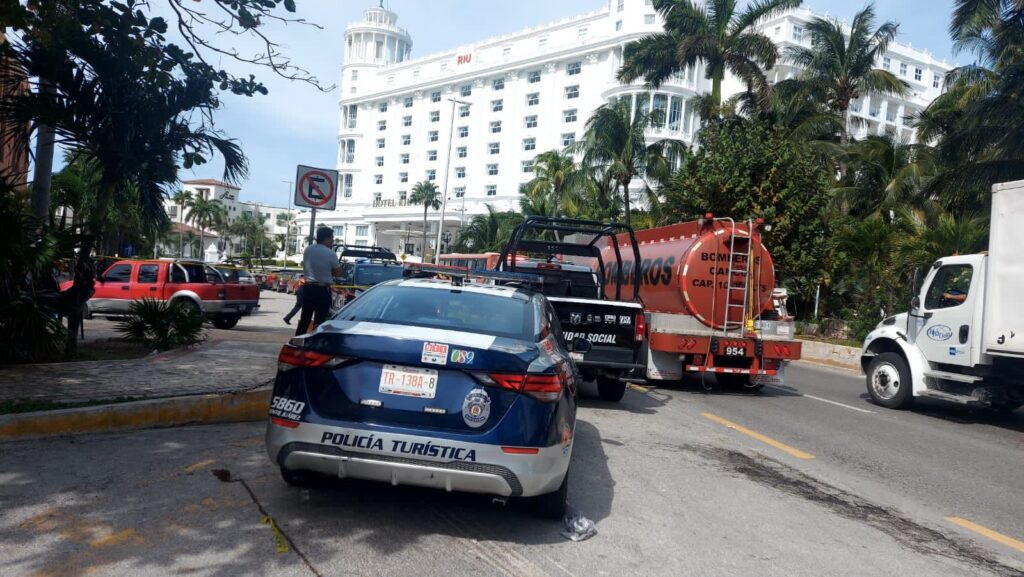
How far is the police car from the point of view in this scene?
13.8 feet

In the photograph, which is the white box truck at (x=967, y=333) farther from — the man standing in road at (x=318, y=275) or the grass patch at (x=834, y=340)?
the grass patch at (x=834, y=340)

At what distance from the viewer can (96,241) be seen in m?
9.96

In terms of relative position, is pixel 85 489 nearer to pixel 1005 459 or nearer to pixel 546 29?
pixel 1005 459

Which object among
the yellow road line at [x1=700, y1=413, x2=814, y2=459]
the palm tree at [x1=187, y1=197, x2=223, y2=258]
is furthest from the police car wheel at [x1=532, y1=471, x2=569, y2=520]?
the palm tree at [x1=187, y1=197, x2=223, y2=258]

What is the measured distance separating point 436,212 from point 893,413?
68.3m

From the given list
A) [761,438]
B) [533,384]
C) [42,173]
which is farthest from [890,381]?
[42,173]

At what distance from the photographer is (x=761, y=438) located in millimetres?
8680

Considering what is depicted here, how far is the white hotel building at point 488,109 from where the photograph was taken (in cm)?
6944

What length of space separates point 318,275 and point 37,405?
4547 mm

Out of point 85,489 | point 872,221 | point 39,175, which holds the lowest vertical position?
point 85,489

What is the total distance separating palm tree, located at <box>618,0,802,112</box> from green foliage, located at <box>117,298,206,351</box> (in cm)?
2511

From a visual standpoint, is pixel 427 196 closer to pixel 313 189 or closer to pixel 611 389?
pixel 313 189

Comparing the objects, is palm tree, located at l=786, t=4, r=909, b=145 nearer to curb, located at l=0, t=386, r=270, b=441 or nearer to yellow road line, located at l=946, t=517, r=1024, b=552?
Result: yellow road line, located at l=946, t=517, r=1024, b=552

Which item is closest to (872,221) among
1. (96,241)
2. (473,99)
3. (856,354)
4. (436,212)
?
(856,354)
